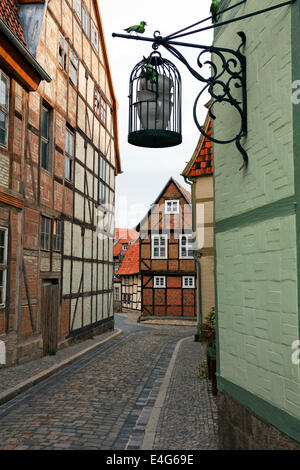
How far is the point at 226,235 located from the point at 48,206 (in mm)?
8502

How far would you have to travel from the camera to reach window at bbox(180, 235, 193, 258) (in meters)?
29.4

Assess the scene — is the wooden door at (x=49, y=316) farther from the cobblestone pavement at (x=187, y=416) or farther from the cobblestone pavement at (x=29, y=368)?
the cobblestone pavement at (x=187, y=416)

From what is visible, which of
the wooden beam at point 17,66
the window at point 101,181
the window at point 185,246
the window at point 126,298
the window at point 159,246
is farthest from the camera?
the window at point 126,298

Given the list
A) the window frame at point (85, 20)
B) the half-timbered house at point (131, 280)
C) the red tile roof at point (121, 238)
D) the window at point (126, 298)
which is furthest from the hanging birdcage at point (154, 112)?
the red tile roof at point (121, 238)

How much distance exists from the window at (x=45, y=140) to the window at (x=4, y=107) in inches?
99.1

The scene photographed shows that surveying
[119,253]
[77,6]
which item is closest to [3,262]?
[77,6]

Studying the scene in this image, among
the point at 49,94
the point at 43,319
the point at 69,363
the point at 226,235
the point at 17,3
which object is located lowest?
the point at 69,363

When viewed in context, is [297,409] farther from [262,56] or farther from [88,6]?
[88,6]

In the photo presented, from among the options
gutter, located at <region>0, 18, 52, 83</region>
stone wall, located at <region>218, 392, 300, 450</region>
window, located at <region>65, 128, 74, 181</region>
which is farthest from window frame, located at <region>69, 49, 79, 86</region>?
stone wall, located at <region>218, 392, 300, 450</region>

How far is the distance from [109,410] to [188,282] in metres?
22.4

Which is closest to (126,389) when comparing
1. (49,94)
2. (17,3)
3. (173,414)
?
(173,414)

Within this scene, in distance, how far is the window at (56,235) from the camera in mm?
13237

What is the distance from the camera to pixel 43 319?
485 inches
